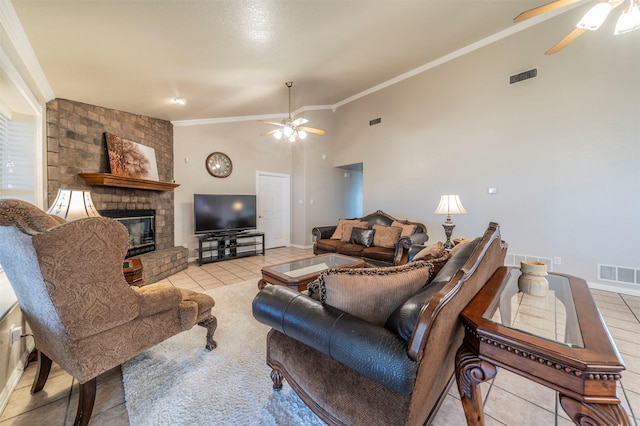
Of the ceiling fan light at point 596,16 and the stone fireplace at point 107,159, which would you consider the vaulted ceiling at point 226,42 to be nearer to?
the stone fireplace at point 107,159

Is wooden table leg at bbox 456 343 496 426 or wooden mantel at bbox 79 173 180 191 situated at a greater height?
wooden mantel at bbox 79 173 180 191

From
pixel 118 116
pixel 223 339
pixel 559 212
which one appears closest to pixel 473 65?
pixel 559 212

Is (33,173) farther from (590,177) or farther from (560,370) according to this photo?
(590,177)

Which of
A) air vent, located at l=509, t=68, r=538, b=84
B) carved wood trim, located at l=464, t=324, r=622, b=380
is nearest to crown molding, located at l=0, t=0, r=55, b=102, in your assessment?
carved wood trim, located at l=464, t=324, r=622, b=380

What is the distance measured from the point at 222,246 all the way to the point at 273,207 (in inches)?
70.4

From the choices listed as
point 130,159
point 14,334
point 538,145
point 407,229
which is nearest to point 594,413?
point 14,334

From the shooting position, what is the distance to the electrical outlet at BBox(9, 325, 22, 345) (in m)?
1.50

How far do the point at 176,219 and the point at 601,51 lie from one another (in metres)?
6.87

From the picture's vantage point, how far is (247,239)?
5.59 metres

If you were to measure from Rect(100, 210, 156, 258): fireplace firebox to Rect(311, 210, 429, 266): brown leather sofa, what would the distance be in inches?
112

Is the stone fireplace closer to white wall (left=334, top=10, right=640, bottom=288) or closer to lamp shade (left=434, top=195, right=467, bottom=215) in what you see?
lamp shade (left=434, top=195, right=467, bottom=215)

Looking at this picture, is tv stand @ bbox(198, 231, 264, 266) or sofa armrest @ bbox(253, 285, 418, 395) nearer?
sofa armrest @ bbox(253, 285, 418, 395)

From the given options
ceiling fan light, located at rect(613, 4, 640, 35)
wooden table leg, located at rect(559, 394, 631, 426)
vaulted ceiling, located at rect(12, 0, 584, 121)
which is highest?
vaulted ceiling, located at rect(12, 0, 584, 121)

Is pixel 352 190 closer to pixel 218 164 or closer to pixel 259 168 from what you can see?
pixel 259 168
